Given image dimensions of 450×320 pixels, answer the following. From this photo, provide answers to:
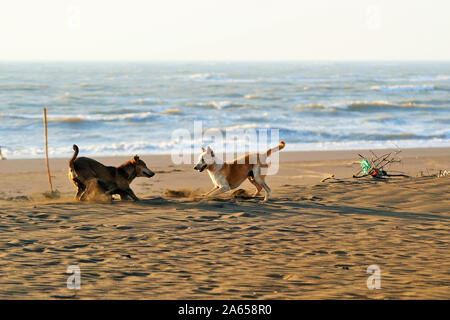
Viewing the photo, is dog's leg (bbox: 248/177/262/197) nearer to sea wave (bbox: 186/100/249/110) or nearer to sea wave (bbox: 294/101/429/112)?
sea wave (bbox: 294/101/429/112)

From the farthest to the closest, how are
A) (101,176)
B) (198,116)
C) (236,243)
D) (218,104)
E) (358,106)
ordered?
(218,104) < (358,106) < (198,116) < (101,176) < (236,243)

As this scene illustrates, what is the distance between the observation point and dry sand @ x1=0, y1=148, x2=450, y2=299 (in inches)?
244

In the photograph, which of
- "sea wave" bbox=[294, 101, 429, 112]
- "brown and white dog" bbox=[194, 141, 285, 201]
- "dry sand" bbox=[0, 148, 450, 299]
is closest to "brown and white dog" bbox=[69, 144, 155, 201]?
"dry sand" bbox=[0, 148, 450, 299]

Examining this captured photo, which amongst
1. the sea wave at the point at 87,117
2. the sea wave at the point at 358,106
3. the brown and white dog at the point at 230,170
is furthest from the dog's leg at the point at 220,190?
the sea wave at the point at 358,106

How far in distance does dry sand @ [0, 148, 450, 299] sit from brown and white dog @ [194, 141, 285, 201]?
339 mm

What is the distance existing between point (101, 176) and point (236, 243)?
3.71m

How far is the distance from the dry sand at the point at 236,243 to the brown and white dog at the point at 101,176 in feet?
0.97

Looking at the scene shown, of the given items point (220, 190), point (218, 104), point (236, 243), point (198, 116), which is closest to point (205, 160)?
point (220, 190)

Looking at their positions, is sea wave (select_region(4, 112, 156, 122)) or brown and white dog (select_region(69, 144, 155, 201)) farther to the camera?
sea wave (select_region(4, 112, 156, 122))

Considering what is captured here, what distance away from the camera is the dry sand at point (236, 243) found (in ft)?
20.3

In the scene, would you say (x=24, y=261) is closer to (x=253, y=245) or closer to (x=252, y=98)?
(x=253, y=245)

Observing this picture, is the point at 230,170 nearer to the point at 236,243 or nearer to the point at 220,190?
the point at 220,190

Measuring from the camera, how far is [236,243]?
27.4ft

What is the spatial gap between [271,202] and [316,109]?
2939cm
